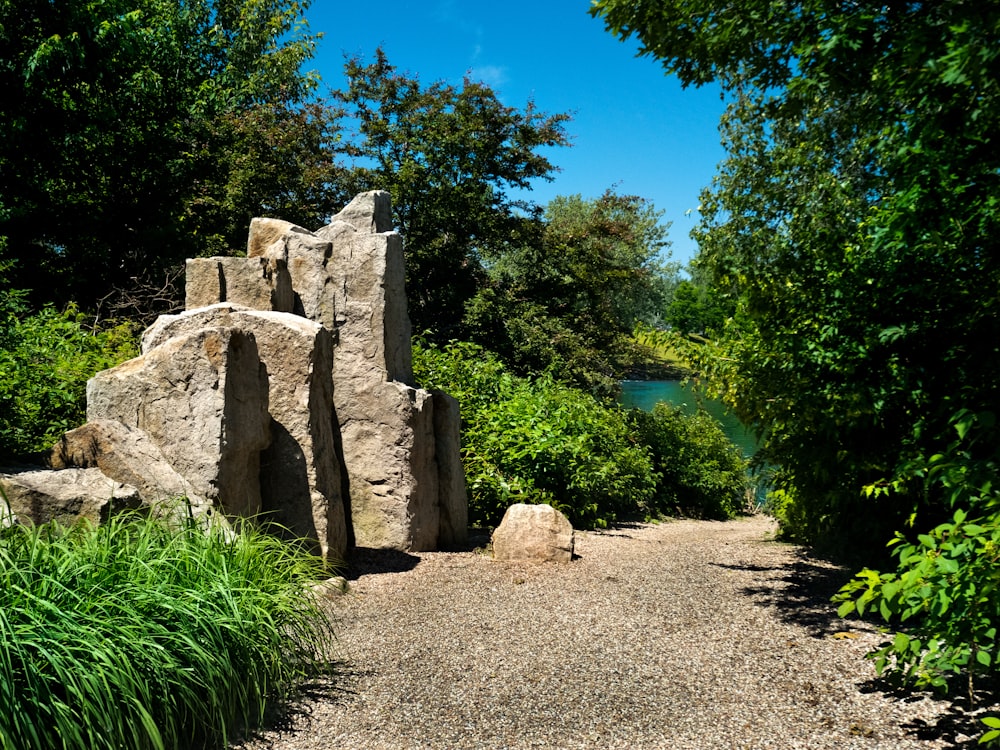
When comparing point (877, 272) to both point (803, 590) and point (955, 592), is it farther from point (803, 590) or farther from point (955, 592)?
point (955, 592)

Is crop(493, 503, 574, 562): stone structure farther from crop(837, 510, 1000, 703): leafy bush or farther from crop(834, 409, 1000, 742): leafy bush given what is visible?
crop(837, 510, 1000, 703): leafy bush

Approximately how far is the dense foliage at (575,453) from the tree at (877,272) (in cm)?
231

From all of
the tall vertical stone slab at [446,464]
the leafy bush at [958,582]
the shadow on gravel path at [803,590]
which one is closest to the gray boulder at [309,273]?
the tall vertical stone slab at [446,464]

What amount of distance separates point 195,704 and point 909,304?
4.73m

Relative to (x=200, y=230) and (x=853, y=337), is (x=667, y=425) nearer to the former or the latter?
(x=853, y=337)

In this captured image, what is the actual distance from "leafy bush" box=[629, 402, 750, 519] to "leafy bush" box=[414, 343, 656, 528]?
1300 millimetres

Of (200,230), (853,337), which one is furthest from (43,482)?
(200,230)

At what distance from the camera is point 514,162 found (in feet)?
50.1

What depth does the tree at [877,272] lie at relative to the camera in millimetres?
4168

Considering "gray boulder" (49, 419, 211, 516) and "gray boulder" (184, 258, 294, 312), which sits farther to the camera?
"gray boulder" (184, 258, 294, 312)

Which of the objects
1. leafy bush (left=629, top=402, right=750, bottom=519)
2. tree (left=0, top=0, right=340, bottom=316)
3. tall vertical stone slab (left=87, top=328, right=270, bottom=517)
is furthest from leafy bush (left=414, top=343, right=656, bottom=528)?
tree (left=0, top=0, right=340, bottom=316)

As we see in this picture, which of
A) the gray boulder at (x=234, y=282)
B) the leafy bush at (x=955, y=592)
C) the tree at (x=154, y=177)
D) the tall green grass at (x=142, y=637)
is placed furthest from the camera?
the tree at (x=154, y=177)

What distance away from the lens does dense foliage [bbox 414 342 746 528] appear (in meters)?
8.77

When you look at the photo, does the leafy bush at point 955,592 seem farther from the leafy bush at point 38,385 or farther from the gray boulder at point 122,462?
the leafy bush at point 38,385
